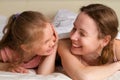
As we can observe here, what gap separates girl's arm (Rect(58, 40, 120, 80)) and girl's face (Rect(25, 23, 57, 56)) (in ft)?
0.23

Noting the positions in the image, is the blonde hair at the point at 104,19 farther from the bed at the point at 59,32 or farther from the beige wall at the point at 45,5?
the beige wall at the point at 45,5

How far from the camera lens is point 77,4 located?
207 centimetres

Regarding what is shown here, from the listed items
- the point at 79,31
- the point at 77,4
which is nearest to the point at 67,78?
the point at 79,31

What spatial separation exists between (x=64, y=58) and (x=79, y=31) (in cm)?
15

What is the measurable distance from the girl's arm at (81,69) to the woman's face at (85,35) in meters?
0.06

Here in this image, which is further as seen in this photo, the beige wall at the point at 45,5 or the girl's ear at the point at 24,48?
the beige wall at the point at 45,5

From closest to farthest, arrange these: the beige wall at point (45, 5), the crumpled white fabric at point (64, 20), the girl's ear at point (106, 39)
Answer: the girl's ear at point (106, 39)
the crumpled white fabric at point (64, 20)
the beige wall at point (45, 5)

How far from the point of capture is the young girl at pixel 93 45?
44.3 inches

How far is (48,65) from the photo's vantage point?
1199mm

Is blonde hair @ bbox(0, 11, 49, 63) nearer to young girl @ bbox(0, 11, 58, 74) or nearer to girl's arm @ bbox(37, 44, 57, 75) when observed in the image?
young girl @ bbox(0, 11, 58, 74)

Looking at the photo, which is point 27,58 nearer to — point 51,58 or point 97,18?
point 51,58

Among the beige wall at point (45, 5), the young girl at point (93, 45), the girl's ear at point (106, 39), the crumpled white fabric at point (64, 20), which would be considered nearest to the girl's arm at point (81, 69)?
the young girl at point (93, 45)

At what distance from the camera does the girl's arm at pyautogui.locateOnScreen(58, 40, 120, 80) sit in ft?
3.62

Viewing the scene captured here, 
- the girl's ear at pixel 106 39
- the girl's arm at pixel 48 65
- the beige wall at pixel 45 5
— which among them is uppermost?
the beige wall at pixel 45 5
